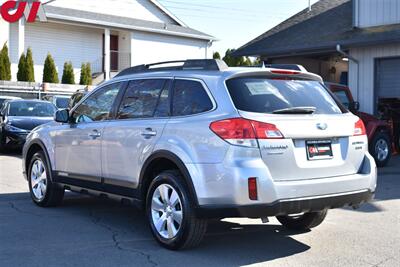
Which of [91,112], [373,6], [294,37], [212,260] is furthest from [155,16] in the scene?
[212,260]

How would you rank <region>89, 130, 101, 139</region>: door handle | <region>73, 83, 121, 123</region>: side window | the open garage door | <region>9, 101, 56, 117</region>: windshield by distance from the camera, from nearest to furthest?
<region>89, 130, 101, 139</region>: door handle
<region>73, 83, 121, 123</region>: side window
the open garage door
<region>9, 101, 56, 117</region>: windshield

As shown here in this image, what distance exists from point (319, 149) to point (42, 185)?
14.0ft

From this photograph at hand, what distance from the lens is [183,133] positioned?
5.64m

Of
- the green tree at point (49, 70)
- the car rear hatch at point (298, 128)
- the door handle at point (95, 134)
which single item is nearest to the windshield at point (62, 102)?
the green tree at point (49, 70)

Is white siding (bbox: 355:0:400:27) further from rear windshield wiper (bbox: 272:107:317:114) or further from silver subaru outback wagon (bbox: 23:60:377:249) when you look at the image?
rear windshield wiper (bbox: 272:107:317:114)

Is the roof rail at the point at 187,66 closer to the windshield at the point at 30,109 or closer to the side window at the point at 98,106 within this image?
the side window at the point at 98,106

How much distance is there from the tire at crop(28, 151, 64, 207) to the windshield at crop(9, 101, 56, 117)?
812 cm

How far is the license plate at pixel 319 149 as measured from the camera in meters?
5.47

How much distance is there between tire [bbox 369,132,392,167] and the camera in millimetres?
12820

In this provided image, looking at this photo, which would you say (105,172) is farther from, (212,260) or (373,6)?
(373,6)

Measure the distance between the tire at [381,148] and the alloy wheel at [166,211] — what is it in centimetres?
804

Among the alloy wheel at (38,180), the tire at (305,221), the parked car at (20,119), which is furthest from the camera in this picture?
the parked car at (20,119)

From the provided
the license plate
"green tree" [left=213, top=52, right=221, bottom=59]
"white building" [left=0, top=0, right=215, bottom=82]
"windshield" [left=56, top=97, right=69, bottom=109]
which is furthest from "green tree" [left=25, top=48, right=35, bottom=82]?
the license plate

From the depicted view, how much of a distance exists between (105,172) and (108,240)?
917mm
